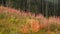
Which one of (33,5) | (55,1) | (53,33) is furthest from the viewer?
(55,1)

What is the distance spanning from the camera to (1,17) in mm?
11945

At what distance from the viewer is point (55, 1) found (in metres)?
28.9

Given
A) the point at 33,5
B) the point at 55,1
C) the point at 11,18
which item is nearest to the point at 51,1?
the point at 55,1

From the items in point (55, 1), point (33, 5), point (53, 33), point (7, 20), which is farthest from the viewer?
point (55, 1)

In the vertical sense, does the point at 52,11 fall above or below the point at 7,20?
below

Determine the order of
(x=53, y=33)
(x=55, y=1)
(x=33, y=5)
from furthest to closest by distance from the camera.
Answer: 1. (x=55, y=1)
2. (x=33, y=5)
3. (x=53, y=33)

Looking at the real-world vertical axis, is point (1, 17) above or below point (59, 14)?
above

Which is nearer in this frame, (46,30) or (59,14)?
(46,30)

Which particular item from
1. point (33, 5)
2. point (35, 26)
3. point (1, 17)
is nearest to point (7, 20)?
point (1, 17)

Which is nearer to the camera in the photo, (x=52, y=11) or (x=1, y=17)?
(x=1, y=17)

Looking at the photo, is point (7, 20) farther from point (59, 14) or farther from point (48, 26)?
point (59, 14)

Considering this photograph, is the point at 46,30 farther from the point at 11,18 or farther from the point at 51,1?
the point at 51,1

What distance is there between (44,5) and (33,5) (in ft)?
6.44

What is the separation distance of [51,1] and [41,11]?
Result: 1.94 m
